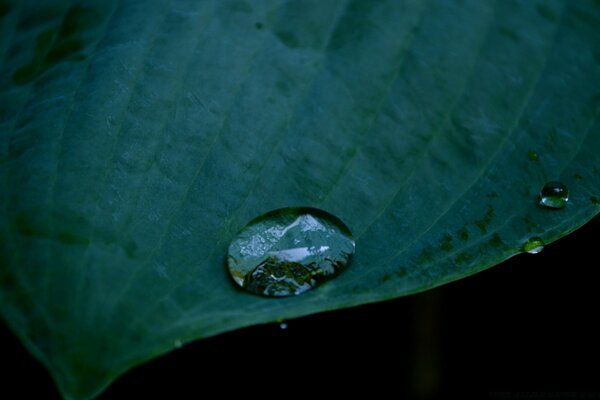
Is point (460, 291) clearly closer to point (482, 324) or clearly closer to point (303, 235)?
point (482, 324)

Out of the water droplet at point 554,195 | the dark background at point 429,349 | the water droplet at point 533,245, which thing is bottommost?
the dark background at point 429,349

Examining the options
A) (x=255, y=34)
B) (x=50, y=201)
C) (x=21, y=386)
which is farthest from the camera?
(x=21, y=386)

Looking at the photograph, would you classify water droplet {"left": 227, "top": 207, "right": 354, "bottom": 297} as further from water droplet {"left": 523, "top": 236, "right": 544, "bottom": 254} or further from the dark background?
A: the dark background

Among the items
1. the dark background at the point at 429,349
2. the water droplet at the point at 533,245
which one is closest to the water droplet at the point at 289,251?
the water droplet at the point at 533,245

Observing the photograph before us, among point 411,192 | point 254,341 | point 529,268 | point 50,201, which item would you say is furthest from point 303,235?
point 529,268

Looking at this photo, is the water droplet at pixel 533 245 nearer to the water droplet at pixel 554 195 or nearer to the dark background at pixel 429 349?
the water droplet at pixel 554 195

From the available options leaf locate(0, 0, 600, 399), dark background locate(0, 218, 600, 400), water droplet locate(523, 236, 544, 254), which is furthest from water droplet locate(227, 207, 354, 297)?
dark background locate(0, 218, 600, 400)

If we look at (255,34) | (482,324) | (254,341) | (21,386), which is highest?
(255,34)
